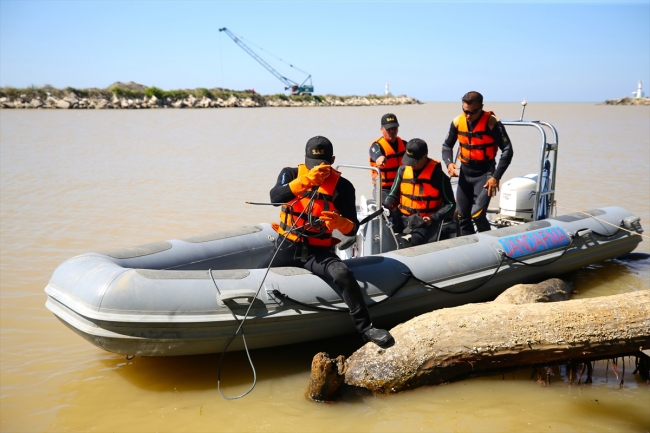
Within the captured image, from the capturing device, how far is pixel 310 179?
3.09 meters

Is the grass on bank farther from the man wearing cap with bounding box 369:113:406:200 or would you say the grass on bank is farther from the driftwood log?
the driftwood log

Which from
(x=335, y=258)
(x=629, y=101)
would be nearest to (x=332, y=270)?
(x=335, y=258)

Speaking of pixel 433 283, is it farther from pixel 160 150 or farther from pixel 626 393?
pixel 160 150

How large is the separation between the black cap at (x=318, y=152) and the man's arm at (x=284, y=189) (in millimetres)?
128

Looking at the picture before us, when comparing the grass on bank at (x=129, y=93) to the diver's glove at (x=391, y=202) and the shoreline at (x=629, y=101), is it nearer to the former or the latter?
the diver's glove at (x=391, y=202)

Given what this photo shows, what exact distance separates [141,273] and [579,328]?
2489 mm

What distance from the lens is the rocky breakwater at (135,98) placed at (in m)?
28.2

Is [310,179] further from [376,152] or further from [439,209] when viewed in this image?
[376,152]

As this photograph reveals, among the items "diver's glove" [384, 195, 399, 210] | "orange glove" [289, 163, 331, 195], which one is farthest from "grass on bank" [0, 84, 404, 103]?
"orange glove" [289, 163, 331, 195]

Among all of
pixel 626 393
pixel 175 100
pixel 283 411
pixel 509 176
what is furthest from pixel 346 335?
pixel 175 100

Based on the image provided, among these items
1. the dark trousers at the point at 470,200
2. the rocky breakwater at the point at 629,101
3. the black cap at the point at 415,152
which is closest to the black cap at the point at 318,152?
the black cap at the point at 415,152

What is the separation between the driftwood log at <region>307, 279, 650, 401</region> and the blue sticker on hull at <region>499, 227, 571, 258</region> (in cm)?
99

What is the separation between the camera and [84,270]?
3.29m

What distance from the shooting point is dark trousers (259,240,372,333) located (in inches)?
129
